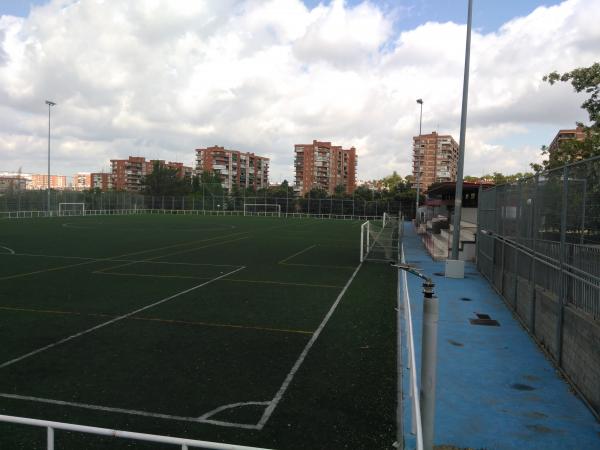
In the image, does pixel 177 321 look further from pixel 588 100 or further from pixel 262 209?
pixel 262 209

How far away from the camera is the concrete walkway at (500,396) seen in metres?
5.37

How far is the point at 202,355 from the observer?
8016 millimetres

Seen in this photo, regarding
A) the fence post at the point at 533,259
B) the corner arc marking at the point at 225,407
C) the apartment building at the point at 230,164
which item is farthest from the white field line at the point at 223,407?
the apartment building at the point at 230,164

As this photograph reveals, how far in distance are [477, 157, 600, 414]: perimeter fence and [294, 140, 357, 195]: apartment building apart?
15854 cm

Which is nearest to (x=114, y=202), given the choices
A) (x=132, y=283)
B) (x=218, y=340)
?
(x=132, y=283)

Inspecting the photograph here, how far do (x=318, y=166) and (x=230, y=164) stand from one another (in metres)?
31.6

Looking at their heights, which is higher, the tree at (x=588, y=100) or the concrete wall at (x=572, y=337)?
the tree at (x=588, y=100)

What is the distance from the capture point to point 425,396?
142 inches

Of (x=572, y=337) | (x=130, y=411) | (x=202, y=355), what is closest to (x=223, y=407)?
(x=130, y=411)

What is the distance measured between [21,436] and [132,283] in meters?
9.57

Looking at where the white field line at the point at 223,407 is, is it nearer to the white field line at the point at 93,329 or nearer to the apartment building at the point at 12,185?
the white field line at the point at 93,329

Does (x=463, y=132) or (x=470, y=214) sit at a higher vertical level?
(x=463, y=132)

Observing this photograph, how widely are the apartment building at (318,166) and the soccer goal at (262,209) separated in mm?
92373

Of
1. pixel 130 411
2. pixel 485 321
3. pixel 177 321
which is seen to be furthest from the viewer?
pixel 485 321
